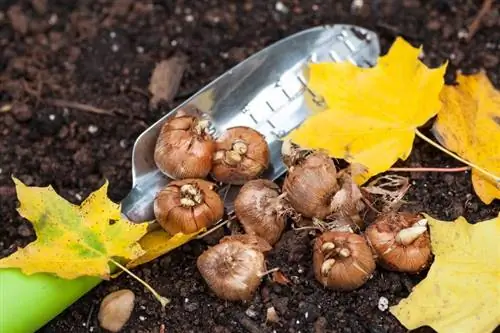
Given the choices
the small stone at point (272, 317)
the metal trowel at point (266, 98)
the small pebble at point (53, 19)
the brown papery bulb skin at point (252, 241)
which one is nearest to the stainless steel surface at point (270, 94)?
the metal trowel at point (266, 98)

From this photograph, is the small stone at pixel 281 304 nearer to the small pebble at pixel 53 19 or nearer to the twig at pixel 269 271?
the twig at pixel 269 271

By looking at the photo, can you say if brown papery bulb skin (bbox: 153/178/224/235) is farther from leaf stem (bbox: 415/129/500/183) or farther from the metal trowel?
leaf stem (bbox: 415/129/500/183)

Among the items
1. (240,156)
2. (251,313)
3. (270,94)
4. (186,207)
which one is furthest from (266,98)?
(251,313)

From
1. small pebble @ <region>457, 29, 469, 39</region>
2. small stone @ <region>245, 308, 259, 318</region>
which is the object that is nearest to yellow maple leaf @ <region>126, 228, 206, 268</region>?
small stone @ <region>245, 308, 259, 318</region>

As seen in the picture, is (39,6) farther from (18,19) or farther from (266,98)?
(266,98)

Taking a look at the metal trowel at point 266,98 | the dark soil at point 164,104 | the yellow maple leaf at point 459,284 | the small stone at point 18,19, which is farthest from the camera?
the small stone at point 18,19

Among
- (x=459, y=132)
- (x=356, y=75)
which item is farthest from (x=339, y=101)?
(x=459, y=132)

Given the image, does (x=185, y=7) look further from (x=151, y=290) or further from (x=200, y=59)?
(x=151, y=290)

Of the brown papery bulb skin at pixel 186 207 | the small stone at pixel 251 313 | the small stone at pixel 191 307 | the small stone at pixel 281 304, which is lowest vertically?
the small stone at pixel 281 304
